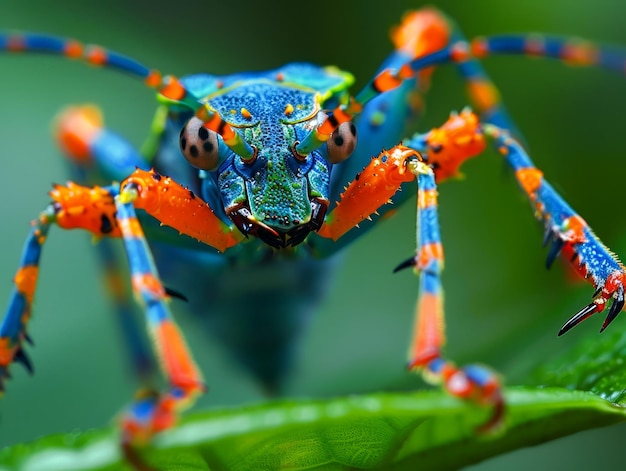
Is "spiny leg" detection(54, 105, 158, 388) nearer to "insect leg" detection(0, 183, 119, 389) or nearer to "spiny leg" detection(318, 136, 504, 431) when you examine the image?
"insect leg" detection(0, 183, 119, 389)

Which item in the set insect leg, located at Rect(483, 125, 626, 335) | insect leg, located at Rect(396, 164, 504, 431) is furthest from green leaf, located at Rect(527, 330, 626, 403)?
insect leg, located at Rect(396, 164, 504, 431)

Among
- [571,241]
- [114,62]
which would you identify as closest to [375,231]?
[571,241]

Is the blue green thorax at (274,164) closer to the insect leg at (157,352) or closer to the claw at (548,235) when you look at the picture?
the insect leg at (157,352)

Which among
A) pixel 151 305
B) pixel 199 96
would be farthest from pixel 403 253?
pixel 151 305

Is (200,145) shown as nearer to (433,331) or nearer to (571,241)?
(433,331)

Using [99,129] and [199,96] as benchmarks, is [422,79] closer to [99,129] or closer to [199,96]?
[199,96]

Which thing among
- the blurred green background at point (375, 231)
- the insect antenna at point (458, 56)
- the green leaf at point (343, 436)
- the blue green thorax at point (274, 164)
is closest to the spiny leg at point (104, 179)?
the blurred green background at point (375, 231)
